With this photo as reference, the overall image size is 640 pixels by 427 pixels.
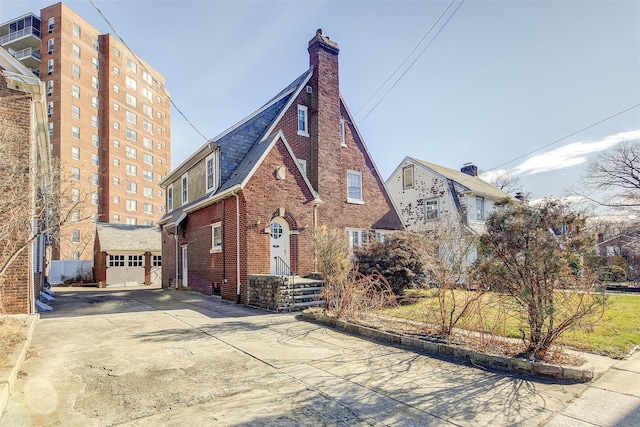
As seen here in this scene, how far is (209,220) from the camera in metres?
15.6

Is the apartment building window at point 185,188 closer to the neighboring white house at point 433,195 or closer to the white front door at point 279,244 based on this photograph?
the white front door at point 279,244

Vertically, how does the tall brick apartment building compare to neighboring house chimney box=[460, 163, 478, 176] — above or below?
above

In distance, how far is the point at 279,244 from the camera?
1420 cm

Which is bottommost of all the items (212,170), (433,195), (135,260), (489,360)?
(489,360)

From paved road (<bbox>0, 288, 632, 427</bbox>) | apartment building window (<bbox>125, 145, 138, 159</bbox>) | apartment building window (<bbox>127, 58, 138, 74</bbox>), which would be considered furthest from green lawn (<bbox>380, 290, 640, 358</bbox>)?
apartment building window (<bbox>127, 58, 138, 74</bbox>)

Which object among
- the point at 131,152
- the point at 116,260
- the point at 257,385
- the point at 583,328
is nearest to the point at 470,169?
the point at 583,328

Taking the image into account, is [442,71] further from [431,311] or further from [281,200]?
[431,311]

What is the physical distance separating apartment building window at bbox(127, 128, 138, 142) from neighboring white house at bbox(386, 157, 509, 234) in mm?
39509

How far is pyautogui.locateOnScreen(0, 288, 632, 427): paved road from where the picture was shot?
4117 millimetres

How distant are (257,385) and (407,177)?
2321 centimetres

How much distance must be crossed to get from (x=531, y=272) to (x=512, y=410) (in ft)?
7.91

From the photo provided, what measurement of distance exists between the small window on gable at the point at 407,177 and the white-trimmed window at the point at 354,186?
25.1ft

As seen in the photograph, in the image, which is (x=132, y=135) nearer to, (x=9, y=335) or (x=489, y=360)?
(x=9, y=335)

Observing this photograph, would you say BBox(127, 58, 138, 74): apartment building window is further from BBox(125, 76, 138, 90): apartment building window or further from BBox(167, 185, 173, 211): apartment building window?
BBox(167, 185, 173, 211): apartment building window
